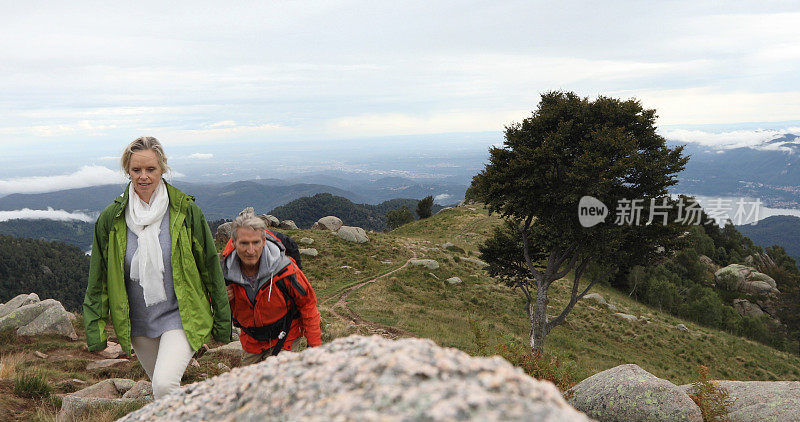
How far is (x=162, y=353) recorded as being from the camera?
3924 mm

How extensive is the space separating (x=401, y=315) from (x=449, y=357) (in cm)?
1647

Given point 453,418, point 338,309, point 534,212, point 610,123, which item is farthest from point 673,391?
point 338,309

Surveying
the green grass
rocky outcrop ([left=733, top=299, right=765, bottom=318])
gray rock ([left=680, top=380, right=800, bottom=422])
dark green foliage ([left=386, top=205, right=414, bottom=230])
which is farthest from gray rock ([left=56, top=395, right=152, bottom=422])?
rocky outcrop ([left=733, top=299, right=765, bottom=318])

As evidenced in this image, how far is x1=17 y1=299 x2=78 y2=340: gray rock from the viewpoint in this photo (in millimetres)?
→ 10344

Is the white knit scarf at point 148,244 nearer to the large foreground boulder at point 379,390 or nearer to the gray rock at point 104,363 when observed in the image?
the large foreground boulder at point 379,390

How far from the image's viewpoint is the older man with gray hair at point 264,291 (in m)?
4.54

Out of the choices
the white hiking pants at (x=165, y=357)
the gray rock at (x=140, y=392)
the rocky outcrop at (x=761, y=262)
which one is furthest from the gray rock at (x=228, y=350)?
the rocky outcrop at (x=761, y=262)

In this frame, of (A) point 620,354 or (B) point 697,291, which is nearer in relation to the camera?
(A) point 620,354

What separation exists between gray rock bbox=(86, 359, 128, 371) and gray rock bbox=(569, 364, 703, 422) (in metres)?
9.88

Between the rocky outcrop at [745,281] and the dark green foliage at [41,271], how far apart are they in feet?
402

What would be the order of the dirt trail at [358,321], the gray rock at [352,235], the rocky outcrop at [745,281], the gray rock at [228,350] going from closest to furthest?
the gray rock at [228,350]
the dirt trail at [358,321]
the gray rock at [352,235]
the rocky outcrop at [745,281]

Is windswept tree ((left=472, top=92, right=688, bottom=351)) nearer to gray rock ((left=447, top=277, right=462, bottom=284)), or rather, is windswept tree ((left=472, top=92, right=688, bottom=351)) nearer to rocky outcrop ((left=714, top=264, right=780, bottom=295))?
gray rock ((left=447, top=277, right=462, bottom=284))

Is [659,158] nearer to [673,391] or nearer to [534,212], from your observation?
[534,212]

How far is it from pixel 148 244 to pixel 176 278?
47 centimetres
